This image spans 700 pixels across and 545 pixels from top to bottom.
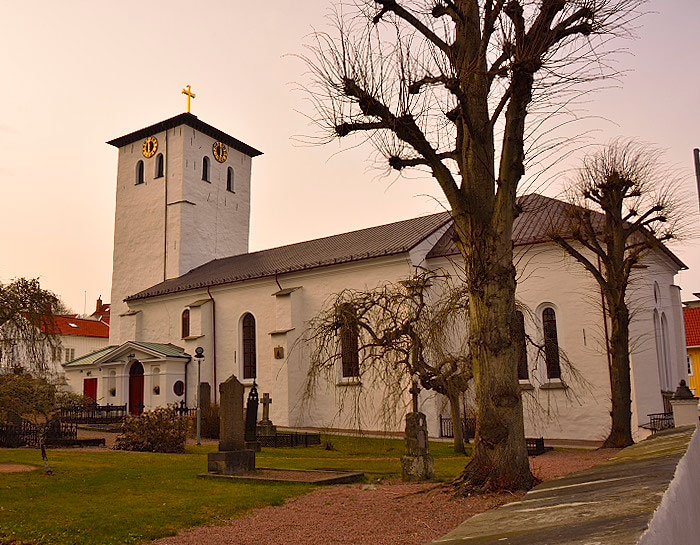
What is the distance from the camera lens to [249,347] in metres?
31.4

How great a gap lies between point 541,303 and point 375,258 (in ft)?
23.4

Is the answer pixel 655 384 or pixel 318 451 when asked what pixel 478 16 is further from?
pixel 655 384

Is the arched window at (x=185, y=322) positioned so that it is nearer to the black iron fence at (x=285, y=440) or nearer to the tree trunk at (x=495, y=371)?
the black iron fence at (x=285, y=440)

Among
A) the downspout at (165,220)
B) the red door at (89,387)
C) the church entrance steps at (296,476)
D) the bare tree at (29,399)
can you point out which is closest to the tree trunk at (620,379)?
the church entrance steps at (296,476)

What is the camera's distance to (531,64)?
805 cm

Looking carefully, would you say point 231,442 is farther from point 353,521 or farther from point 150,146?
point 150,146

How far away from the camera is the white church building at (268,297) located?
75.3 ft

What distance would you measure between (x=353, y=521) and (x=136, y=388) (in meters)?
27.2

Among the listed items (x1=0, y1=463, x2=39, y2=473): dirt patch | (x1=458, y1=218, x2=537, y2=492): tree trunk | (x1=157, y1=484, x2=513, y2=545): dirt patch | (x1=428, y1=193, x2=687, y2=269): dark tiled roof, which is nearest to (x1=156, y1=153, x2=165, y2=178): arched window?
(x1=428, y1=193, x2=687, y2=269): dark tiled roof

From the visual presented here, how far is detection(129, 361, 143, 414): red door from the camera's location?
3247cm

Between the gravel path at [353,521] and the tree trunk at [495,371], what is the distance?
0.40 m

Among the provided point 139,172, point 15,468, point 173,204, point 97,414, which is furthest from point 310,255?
point 15,468

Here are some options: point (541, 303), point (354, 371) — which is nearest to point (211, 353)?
point (354, 371)

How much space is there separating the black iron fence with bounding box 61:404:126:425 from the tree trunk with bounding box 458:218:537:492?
21.8 metres
